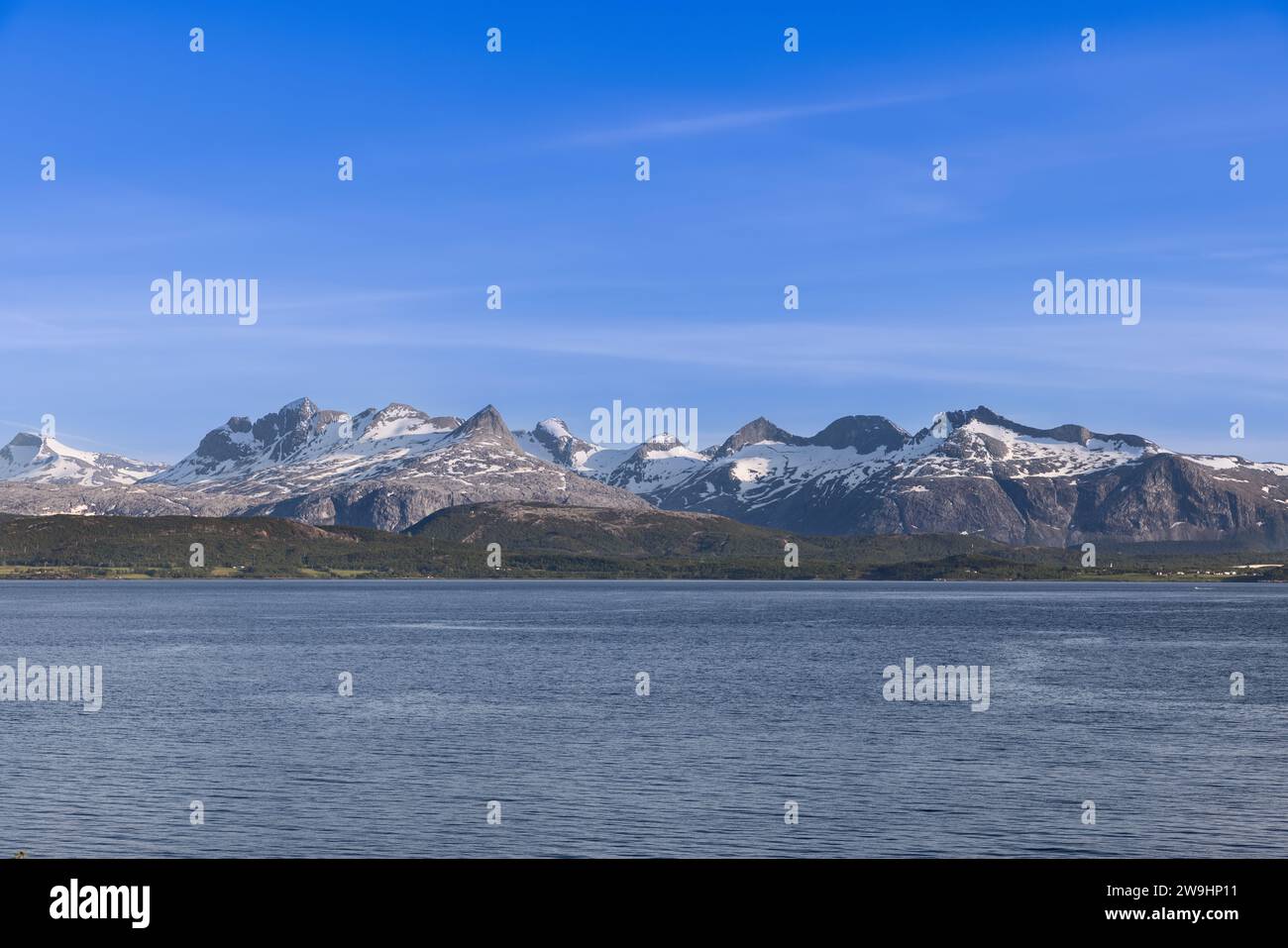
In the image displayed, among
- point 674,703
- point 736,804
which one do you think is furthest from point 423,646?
point 736,804

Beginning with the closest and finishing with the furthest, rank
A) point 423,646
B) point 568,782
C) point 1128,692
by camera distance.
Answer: point 568,782 < point 1128,692 < point 423,646

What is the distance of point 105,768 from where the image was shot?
76.6m

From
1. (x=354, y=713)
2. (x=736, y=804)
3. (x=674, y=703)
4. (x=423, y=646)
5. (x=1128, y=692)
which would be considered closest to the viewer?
(x=736, y=804)
